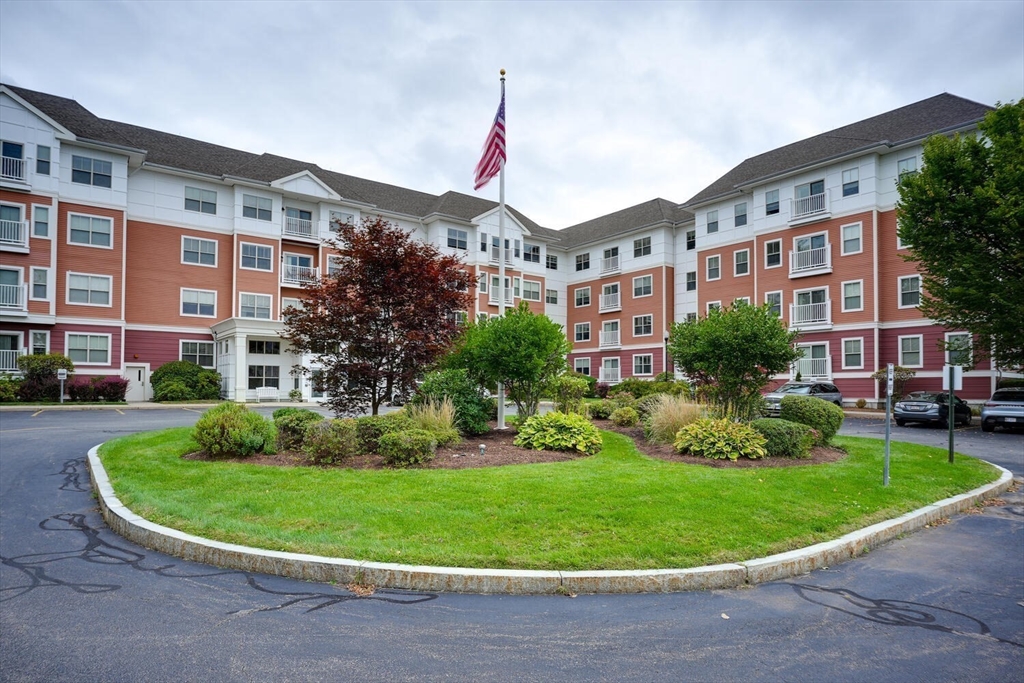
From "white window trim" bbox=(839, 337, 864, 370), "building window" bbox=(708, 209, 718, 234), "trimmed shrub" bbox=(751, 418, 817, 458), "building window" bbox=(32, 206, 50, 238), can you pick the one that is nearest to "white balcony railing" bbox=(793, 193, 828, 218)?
"building window" bbox=(708, 209, 718, 234)

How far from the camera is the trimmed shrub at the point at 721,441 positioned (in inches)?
435

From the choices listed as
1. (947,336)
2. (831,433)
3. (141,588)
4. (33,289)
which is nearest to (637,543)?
(141,588)

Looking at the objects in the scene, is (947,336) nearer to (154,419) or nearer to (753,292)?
(753,292)

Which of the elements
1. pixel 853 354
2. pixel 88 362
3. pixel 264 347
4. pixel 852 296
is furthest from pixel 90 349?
pixel 852 296

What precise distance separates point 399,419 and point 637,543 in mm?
6132

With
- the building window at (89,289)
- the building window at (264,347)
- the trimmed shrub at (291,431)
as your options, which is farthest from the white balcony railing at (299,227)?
the trimmed shrub at (291,431)

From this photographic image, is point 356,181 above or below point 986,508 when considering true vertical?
above

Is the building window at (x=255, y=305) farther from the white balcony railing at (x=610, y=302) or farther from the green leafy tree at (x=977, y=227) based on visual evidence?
the green leafy tree at (x=977, y=227)

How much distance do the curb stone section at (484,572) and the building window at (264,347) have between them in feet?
101

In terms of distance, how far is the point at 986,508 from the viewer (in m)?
9.34

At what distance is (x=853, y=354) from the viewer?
32.9 m

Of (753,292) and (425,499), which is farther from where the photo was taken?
(753,292)

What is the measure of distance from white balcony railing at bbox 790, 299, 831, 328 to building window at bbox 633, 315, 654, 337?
38.6ft

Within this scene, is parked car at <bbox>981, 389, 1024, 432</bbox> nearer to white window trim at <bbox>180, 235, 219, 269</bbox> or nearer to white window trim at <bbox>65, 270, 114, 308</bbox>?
white window trim at <bbox>180, 235, 219, 269</bbox>
